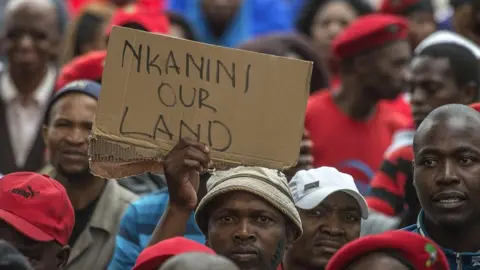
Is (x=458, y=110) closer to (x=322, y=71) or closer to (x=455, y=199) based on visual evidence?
(x=455, y=199)

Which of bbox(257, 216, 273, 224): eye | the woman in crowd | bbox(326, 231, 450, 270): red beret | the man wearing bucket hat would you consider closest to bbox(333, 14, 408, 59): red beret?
the woman in crowd

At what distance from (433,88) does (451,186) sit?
7.77ft

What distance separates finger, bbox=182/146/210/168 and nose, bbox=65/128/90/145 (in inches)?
60.7

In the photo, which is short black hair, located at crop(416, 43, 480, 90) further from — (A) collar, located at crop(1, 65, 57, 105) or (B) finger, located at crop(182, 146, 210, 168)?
(A) collar, located at crop(1, 65, 57, 105)

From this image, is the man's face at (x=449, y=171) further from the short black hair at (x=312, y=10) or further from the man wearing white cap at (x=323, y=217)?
the short black hair at (x=312, y=10)

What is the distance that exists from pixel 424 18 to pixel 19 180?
5.62m

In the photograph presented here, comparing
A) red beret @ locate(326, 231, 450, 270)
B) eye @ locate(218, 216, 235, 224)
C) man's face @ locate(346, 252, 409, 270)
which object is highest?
eye @ locate(218, 216, 235, 224)

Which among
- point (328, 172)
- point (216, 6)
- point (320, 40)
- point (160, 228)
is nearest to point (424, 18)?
point (320, 40)

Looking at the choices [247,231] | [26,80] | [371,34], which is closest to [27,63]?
[26,80]

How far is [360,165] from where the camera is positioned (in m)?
9.72

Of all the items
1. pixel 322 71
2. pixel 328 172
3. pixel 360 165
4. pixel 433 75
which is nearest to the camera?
pixel 328 172

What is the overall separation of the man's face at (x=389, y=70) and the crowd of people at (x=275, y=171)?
0.01 m

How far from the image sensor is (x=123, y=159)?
6496 mm

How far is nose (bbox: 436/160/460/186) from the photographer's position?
6.24 m
